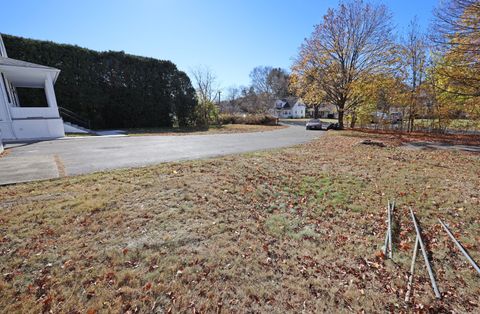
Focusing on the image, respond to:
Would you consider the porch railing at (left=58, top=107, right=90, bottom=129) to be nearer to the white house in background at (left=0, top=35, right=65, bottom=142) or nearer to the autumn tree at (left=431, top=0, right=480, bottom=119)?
the white house in background at (left=0, top=35, right=65, bottom=142)

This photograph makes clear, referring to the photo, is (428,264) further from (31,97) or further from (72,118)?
(31,97)

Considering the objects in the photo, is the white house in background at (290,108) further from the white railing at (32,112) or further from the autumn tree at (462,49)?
the white railing at (32,112)

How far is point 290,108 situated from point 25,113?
198 ft

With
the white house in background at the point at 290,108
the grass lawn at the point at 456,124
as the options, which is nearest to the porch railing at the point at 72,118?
the grass lawn at the point at 456,124

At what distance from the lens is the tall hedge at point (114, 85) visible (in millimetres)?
15922

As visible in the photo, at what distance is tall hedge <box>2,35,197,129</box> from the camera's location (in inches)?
627

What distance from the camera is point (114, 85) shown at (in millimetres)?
19062

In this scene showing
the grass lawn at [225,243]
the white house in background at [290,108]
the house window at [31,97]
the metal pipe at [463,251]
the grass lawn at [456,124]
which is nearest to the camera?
the grass lawn at [225,243]

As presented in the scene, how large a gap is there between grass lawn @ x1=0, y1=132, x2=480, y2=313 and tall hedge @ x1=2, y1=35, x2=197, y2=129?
51.2ft

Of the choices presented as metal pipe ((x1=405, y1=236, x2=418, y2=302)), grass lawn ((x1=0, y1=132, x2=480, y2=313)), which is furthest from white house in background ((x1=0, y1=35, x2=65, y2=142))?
metal pipe ((x1=405, y1=236, x2=418, y2=302))

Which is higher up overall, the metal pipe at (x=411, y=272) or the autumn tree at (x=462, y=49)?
the autumn tree at (x=462, y=49)

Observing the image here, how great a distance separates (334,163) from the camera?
308 inches

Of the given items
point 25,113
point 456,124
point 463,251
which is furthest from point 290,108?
point 463,251

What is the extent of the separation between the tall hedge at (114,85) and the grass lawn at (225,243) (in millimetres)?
15607
